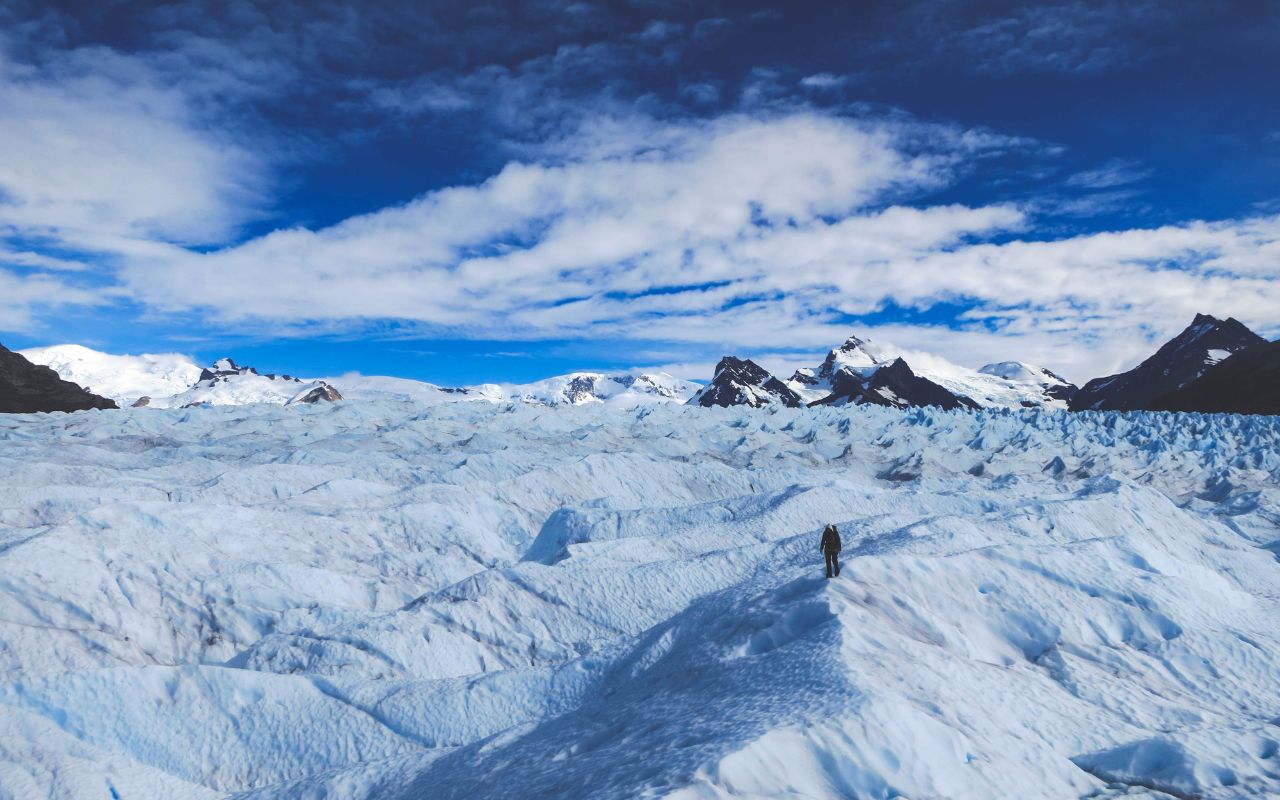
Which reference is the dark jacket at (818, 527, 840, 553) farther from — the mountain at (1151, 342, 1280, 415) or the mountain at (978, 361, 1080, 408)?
the mountain at (978, 361, 1080, 408)

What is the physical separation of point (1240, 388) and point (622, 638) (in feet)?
277

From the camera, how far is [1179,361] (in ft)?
411

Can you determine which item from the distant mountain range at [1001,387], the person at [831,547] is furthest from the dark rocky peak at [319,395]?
the person at [831,547]

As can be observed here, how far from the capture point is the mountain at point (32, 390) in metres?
69.1

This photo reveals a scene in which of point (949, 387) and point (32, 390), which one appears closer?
point (32, 390)

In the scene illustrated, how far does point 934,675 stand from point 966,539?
661 cm

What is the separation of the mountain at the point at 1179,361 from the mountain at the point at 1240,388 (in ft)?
130

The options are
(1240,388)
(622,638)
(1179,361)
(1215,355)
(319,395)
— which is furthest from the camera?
(319,395)

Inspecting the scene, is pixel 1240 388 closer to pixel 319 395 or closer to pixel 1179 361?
pixel 1179 361

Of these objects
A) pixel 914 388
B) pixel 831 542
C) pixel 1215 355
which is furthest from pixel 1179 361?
pixel 831 542

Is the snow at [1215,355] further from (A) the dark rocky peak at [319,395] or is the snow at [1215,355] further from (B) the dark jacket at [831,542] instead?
(A) the dark rocky peak at [319,395]

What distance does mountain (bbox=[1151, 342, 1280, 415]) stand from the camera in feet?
229

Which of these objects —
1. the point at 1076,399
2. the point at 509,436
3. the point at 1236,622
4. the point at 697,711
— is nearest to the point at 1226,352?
the point at 1076,399

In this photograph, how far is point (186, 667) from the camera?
33.5ft
